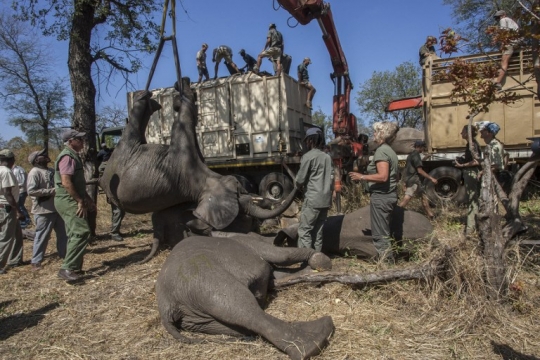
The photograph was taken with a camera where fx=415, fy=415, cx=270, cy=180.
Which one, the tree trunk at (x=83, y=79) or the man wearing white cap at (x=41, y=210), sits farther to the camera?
the tree trunk at (x=83, y=79)

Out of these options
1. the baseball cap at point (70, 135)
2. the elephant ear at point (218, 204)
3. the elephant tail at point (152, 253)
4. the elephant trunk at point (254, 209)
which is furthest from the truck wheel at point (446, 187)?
the baseball cap at point (70, 135)

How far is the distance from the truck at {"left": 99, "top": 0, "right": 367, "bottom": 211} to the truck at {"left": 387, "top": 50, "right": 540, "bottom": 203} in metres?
1.96

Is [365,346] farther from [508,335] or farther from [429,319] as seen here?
[508,335]

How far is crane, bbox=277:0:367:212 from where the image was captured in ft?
33.4

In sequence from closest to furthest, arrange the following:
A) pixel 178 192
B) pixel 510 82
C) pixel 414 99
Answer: pixel 178 192 → pixel 510 82 → pixel 414 99

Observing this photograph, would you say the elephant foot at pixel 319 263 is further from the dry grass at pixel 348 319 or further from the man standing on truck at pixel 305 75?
the man standing on truck at pixel 305 75

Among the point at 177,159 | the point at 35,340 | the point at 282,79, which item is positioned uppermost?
the point at 282,79

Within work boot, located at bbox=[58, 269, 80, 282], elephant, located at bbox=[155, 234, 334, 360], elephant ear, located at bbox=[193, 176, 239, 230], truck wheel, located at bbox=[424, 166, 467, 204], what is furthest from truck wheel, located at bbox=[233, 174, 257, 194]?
elephant, located at bbox=[155, 234, 334, 360]

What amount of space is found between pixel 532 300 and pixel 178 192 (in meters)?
4.53

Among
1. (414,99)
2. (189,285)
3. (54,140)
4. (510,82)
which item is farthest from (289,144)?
(54,140)

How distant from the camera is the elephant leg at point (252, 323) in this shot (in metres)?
3.16

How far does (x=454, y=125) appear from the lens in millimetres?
9812

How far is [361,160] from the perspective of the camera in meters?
11.0

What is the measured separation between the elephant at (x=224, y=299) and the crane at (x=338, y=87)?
19.7 ft
